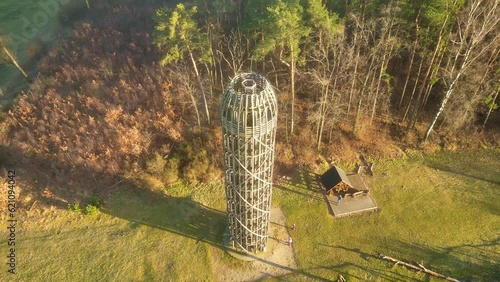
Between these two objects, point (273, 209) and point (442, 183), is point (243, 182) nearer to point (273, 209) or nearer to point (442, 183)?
point (273, 209)

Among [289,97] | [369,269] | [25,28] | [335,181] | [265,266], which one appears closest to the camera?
[369,269]

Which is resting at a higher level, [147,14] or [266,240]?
[147,14]

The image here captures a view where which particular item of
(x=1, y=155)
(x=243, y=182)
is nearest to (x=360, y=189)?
(x=243, y=182)

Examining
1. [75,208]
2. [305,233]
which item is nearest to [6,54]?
[75,208]

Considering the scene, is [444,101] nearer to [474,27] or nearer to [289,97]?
[474,27]

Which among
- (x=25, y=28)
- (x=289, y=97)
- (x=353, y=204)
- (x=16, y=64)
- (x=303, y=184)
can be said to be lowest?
(x=353, y=204)
